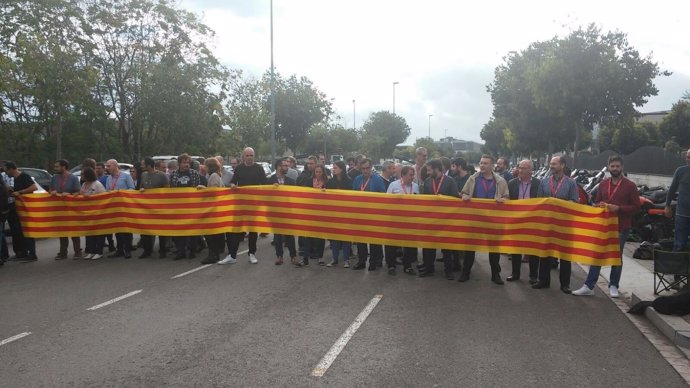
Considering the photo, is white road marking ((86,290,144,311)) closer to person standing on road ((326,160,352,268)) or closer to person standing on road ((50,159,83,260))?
person standing on road ((326,160,352,268))

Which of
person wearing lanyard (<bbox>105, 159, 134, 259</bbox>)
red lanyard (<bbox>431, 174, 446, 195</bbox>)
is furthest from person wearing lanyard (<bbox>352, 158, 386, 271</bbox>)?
person wearing lanyard (<bbox>105, 159, 134, 259</bbox>)

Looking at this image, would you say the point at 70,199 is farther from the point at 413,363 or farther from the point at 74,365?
the point at 413,363

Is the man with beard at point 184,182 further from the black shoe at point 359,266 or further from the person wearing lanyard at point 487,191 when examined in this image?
the person wearing lanyard at point 487,191

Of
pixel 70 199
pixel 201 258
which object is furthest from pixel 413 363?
pixel 70 199

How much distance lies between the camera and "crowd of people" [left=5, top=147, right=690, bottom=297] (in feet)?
25.6

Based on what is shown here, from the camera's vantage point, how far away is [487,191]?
8.48 metres

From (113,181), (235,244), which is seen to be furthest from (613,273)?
(113,181)

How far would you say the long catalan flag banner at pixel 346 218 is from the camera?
25.5ft

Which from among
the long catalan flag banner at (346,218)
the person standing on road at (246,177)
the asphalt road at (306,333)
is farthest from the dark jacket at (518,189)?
the person standing on road at (246,177)

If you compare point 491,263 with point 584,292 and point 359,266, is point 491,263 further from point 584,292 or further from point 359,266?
point 359,266

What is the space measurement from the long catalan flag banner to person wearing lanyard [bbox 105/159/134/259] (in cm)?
25

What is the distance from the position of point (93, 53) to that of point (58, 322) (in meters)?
30.9

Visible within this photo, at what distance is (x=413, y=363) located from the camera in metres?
4.86

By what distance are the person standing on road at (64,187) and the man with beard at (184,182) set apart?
2.03 metres
